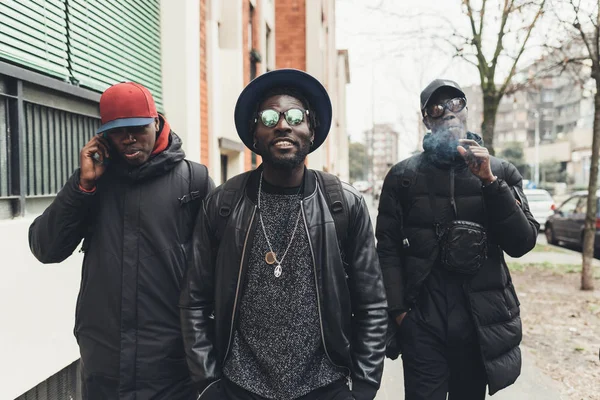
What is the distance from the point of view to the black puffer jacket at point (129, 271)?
2.29 metres

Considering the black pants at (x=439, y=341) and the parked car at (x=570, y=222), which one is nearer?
the black pants at (x=439, y=341)

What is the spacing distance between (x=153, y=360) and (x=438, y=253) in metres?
1.52

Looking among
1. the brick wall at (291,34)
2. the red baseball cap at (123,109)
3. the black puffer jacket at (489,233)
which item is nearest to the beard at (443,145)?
the black puffer jacket at (489,233)

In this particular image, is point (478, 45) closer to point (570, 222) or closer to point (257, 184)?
point (570, 222)

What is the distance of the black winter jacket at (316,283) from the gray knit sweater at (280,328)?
37mm

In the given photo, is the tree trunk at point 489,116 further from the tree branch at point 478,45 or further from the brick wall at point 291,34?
the brick wall at point 291,34

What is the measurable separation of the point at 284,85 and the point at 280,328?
3.26 ft

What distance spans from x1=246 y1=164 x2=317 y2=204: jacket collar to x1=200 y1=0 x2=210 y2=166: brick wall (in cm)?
485

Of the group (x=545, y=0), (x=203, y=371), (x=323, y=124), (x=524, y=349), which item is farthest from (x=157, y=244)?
(x=545, y=0)

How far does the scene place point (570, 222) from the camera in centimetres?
1529

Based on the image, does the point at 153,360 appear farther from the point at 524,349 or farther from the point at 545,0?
the point at 545,0

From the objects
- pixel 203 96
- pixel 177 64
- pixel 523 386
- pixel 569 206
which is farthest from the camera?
pixel 569 206

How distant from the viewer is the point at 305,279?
212 cm

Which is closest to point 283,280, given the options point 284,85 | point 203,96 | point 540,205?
point 284,85
